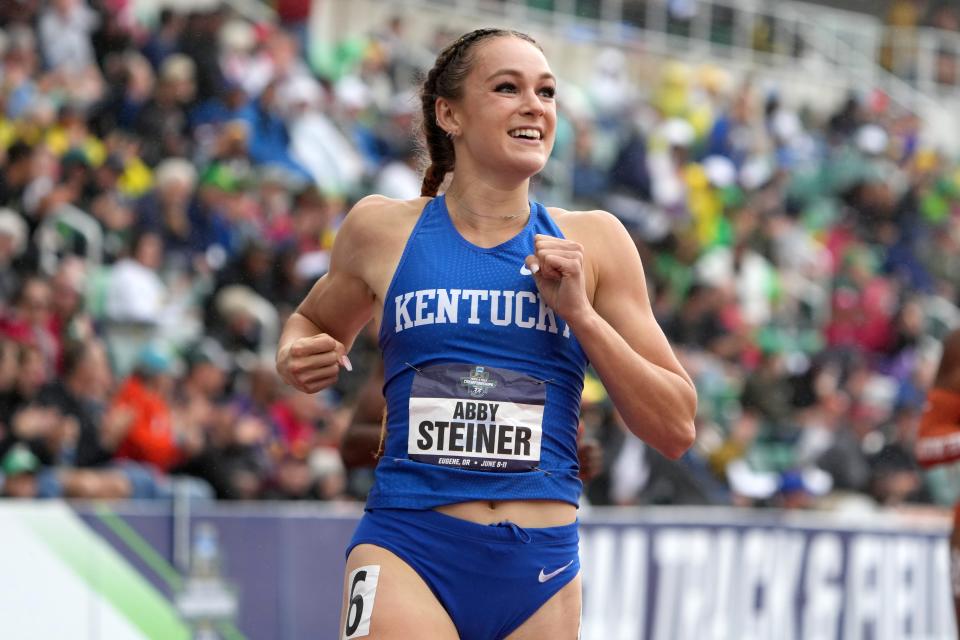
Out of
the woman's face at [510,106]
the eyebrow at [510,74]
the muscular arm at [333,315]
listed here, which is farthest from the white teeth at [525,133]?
the muscular arm at [333,315]

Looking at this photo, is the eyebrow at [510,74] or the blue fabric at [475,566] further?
the eyebrow at [510,74]

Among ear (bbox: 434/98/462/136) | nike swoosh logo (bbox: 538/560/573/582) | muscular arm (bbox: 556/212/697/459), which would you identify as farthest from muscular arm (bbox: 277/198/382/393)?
nike swoosh logo (bbox: 538/560/573/582)

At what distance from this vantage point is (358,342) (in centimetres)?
1223

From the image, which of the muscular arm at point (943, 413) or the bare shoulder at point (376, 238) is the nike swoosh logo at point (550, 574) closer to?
the bare shoulder at point (376, 238)

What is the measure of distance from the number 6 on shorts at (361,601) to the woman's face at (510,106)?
1.12 metres

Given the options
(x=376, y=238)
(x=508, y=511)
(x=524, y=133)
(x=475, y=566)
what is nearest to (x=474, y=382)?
(x=508, y=511)

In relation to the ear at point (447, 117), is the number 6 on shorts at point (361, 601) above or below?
below

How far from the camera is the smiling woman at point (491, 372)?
3.98 meters

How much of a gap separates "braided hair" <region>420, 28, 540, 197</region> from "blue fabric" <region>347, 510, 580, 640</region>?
110cm

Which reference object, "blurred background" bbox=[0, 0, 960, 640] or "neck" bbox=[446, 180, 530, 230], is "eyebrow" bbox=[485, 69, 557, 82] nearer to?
"neck" bbox=[446, 180, 530, 230]

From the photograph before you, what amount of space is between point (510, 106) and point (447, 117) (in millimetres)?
287


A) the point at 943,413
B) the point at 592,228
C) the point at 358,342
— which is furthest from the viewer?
the point at 358,342

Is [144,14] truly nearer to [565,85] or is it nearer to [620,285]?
[565,85]

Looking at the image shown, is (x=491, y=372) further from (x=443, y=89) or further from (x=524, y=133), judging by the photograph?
(x=443, y=89)
